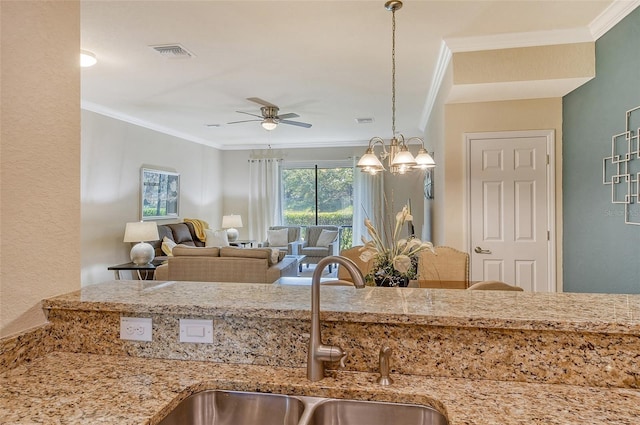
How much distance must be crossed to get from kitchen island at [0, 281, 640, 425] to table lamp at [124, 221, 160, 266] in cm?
371

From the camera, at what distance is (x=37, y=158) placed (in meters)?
1.16

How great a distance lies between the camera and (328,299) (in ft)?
4.11

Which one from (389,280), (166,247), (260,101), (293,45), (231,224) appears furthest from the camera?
(231,224)

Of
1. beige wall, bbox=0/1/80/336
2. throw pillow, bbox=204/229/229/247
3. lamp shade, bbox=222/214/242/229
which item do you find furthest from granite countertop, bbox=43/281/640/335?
lamp shade, bbox=222/214/242/229

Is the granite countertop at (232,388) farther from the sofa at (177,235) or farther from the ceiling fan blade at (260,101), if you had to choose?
the sofa at (177,235)

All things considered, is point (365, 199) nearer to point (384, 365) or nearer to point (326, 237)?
point (326, 237)

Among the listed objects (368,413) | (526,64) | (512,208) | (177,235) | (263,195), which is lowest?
(368,413)

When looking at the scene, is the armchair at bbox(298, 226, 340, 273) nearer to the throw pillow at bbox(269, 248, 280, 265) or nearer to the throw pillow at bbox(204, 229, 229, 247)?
the throw pillow at bbox(204, 229, 229, 247)

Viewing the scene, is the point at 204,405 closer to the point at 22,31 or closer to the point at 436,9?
the point at 22,31

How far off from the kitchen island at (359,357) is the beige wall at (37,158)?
0.10m

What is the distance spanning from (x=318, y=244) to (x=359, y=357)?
657 cm

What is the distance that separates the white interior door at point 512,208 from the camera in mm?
3523

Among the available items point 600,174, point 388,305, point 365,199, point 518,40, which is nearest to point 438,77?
point 518,40

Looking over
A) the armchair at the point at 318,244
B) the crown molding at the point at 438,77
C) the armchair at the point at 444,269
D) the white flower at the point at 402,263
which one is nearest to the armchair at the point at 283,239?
the armchair at the point at 318,244
